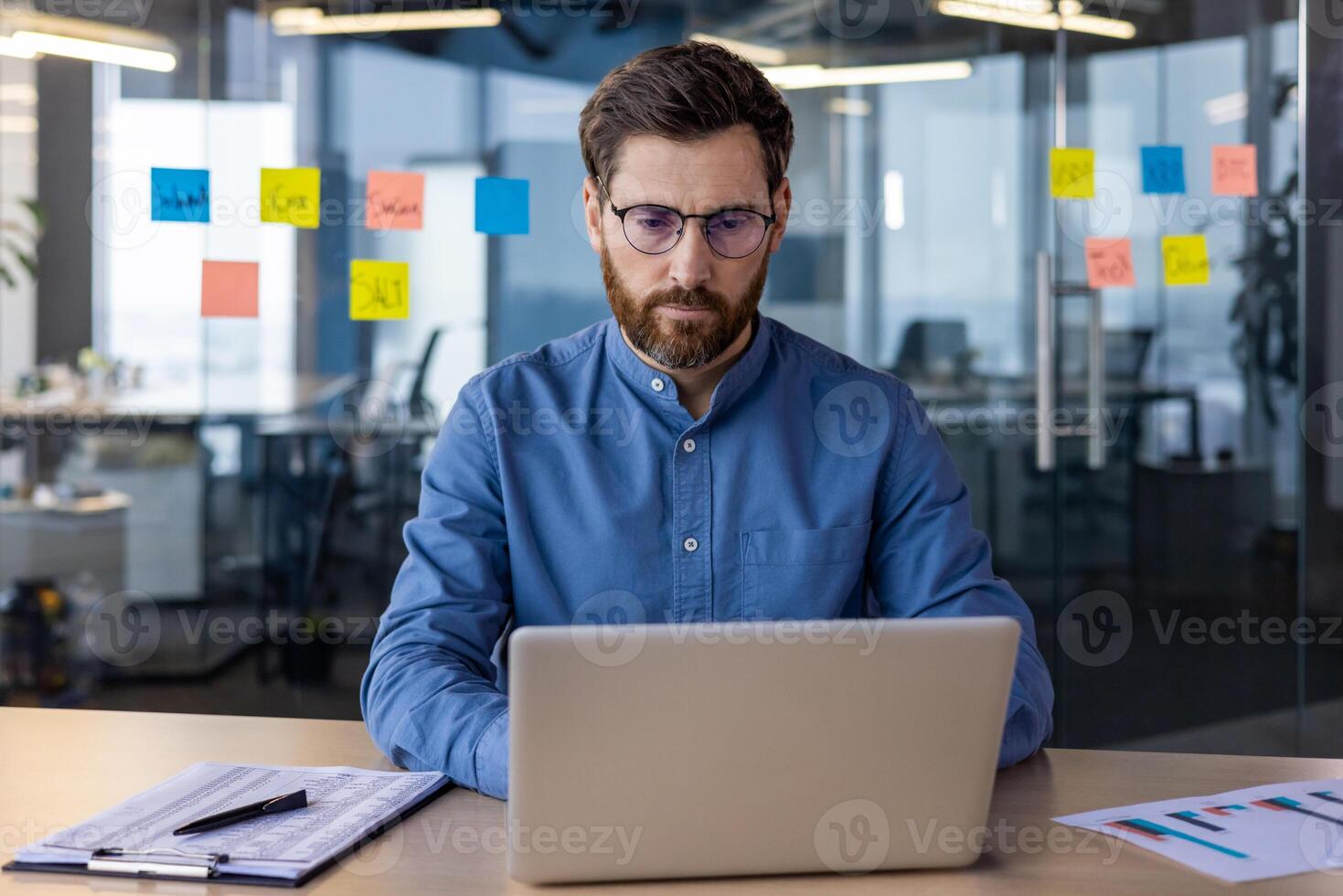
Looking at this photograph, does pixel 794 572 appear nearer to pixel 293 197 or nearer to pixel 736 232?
pixel 736 232

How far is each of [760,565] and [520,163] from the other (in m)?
2.09

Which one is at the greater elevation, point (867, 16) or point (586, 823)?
point (867, 16)

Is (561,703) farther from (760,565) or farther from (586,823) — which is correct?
(760,565)

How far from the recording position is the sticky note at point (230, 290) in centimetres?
325

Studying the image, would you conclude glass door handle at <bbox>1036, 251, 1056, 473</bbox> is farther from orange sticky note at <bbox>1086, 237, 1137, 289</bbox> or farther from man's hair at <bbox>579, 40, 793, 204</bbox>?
man's hair at <bbox>579, 40, 793, 204</bbox>

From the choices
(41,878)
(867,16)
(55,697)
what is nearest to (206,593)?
(55,697)

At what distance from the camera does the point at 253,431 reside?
3475 millimetres

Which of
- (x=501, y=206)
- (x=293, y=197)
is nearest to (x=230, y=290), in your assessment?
(x=293, y=197)

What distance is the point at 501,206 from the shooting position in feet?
10.6

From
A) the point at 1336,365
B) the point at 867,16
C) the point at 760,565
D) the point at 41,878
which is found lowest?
the point at 41,878

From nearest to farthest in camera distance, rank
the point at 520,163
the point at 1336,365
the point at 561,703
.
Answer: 1. the point at 561,703
2. the point at 1336,365
3. the point at 520,163

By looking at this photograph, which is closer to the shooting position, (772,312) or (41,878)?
(41,878)

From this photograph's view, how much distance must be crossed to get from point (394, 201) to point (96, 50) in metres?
0.97

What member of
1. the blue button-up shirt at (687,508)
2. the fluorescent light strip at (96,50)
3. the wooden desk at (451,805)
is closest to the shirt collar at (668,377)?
the blue button-up shirt at (687,508)
